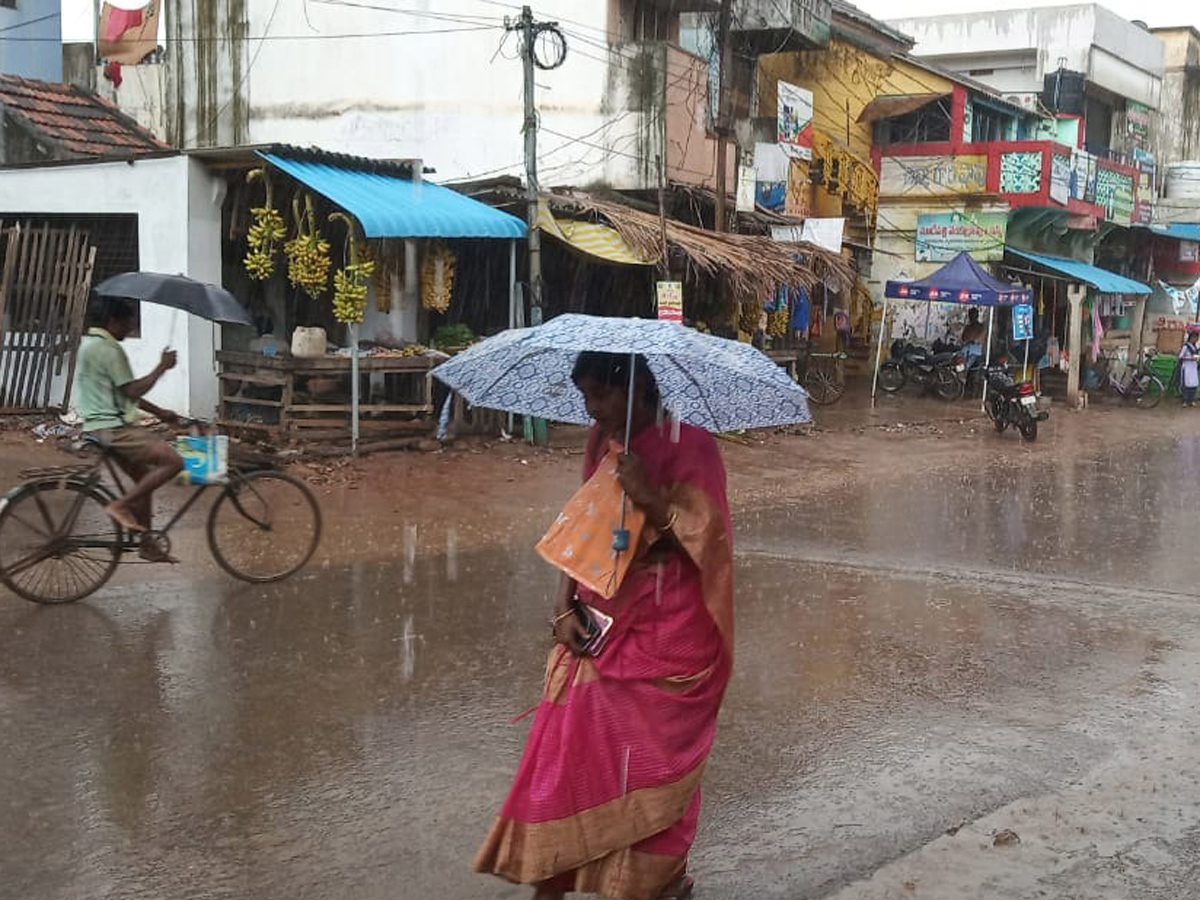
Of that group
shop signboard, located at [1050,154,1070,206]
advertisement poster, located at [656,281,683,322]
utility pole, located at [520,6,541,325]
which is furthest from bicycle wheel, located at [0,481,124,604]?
shop signboard, located at [1050,154,1070,206]

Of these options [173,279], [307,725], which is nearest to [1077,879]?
[307,725]

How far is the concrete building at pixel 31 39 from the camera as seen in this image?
767 inches

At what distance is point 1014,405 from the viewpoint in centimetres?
1683

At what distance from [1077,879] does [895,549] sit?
547 cm

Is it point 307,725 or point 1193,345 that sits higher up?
point 1193,345

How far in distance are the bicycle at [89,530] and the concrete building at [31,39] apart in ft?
51.4

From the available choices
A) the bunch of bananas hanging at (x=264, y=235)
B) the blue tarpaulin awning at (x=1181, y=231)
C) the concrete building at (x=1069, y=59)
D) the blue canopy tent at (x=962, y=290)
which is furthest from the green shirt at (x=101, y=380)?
the blue tarpaulin awning at (x=1181, y=231)

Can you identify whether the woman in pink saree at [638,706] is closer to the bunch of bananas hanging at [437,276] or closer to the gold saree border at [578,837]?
the gold saree border at [578,837]

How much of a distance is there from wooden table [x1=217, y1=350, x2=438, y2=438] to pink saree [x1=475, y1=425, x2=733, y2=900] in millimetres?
9384

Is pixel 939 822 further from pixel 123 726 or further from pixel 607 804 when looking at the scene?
pixel 123 726

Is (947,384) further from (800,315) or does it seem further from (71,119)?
(71,119)

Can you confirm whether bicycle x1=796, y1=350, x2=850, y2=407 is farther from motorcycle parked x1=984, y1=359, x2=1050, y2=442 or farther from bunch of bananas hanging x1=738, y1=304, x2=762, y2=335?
motorcycle parked x1=984, y1=359, x2=1050, y2=442

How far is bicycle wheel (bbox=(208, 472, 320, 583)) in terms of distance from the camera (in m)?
7.18

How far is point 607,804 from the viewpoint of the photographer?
316 centimetres
